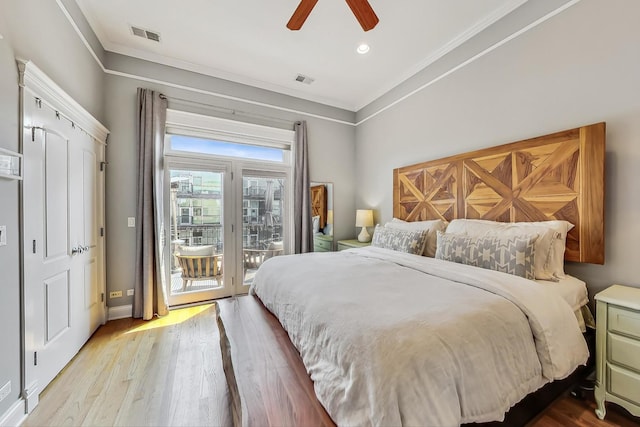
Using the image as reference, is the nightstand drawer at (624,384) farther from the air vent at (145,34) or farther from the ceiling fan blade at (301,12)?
the air vent at (145,34)

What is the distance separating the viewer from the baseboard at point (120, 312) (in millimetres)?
2955

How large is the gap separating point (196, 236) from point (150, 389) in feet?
6.55

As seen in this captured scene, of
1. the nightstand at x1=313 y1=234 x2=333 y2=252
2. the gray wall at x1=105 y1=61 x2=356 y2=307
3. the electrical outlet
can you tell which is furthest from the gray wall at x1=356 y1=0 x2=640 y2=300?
the electrical outlet

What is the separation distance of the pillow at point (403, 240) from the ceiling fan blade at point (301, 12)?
7.18ft

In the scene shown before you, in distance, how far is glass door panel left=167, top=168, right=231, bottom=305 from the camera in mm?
3377

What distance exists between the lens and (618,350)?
149 cm

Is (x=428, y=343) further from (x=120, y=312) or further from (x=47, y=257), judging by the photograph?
(x=120, y=312)

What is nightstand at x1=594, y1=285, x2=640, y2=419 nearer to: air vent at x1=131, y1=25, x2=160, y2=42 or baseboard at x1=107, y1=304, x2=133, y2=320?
baseboard at x1=107, y1=304, x2=133, y2=320

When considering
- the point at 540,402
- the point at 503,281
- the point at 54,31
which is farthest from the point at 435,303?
the point at 54,31

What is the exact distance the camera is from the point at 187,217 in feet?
11.3

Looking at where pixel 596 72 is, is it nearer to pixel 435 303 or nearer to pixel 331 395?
pixel 435 303

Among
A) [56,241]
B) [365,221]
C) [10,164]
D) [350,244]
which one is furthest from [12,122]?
[365,221]

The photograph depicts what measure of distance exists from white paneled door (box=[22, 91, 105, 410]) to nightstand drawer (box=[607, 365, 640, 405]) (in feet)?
12.0

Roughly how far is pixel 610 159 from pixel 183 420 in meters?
3.46
